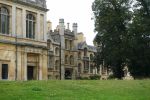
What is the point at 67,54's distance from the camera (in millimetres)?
78812

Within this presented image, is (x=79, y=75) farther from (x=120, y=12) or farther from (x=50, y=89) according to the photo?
(x=50, y=89)

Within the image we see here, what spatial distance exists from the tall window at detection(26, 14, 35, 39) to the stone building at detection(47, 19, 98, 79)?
25202 millimetres

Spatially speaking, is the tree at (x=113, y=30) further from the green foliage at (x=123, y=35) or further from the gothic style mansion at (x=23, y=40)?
the gothic style mansion at (x=23, y=40)

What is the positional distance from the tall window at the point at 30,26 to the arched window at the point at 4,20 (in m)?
3.21

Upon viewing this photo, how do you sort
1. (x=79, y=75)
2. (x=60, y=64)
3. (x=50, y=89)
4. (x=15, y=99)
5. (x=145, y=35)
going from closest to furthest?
(x=15, y=99) → (x=50, y=89) → (x=145, y=35) → (x=60, y=64) → (x=79, y=75)

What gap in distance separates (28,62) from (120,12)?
51.8 ft

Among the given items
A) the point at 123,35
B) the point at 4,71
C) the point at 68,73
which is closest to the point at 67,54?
the point at 68,73

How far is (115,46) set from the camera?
5197 centimetres

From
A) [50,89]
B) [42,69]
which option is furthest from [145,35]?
[50,89]

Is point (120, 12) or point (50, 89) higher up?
point (120, 12)

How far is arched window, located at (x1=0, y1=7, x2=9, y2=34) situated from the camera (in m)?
42.8

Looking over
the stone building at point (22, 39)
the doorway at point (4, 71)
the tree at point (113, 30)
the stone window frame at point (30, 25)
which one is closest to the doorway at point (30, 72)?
the stone building at point (22, 39)

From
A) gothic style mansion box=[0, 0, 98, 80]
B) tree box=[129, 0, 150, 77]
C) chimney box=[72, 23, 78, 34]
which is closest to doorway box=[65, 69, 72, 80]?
chimney box=[72, 23, 78, 34]

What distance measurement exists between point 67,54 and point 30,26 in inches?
1288
